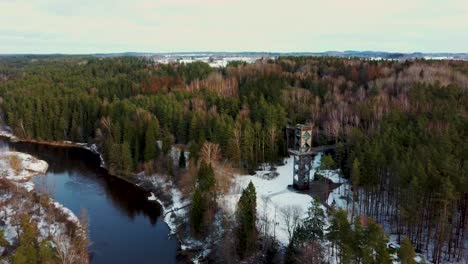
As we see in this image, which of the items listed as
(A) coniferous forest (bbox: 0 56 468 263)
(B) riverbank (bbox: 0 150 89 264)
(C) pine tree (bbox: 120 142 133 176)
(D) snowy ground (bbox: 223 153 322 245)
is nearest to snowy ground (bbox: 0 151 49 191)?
(B) riverbank (bbox: 0 150 89 264)

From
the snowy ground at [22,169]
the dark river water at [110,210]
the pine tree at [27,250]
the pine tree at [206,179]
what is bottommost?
the dark river water at [110,210]

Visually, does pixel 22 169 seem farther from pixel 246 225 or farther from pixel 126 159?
pixel 246 225

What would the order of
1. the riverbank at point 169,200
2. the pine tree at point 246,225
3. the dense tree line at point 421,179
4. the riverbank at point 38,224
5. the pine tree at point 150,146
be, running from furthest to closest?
the pine tree at point 150,146 < the riverbank at point 169,200 < the pine tree at point 246,225 < the dense tree line at point 421,179 < the riverbank at point 38,224

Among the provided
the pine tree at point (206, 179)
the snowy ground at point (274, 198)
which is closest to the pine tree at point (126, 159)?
the snowy ground at point (274, 198)

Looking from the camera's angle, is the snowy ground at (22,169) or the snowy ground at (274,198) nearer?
the snowy ground at (274,198)

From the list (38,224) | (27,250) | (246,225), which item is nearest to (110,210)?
(38,224)

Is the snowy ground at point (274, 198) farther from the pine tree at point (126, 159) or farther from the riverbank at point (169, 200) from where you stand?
the pine tree at point (126, 159)

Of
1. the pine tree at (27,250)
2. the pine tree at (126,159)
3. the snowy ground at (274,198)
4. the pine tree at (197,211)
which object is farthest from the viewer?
the pine tree at (126,159)
